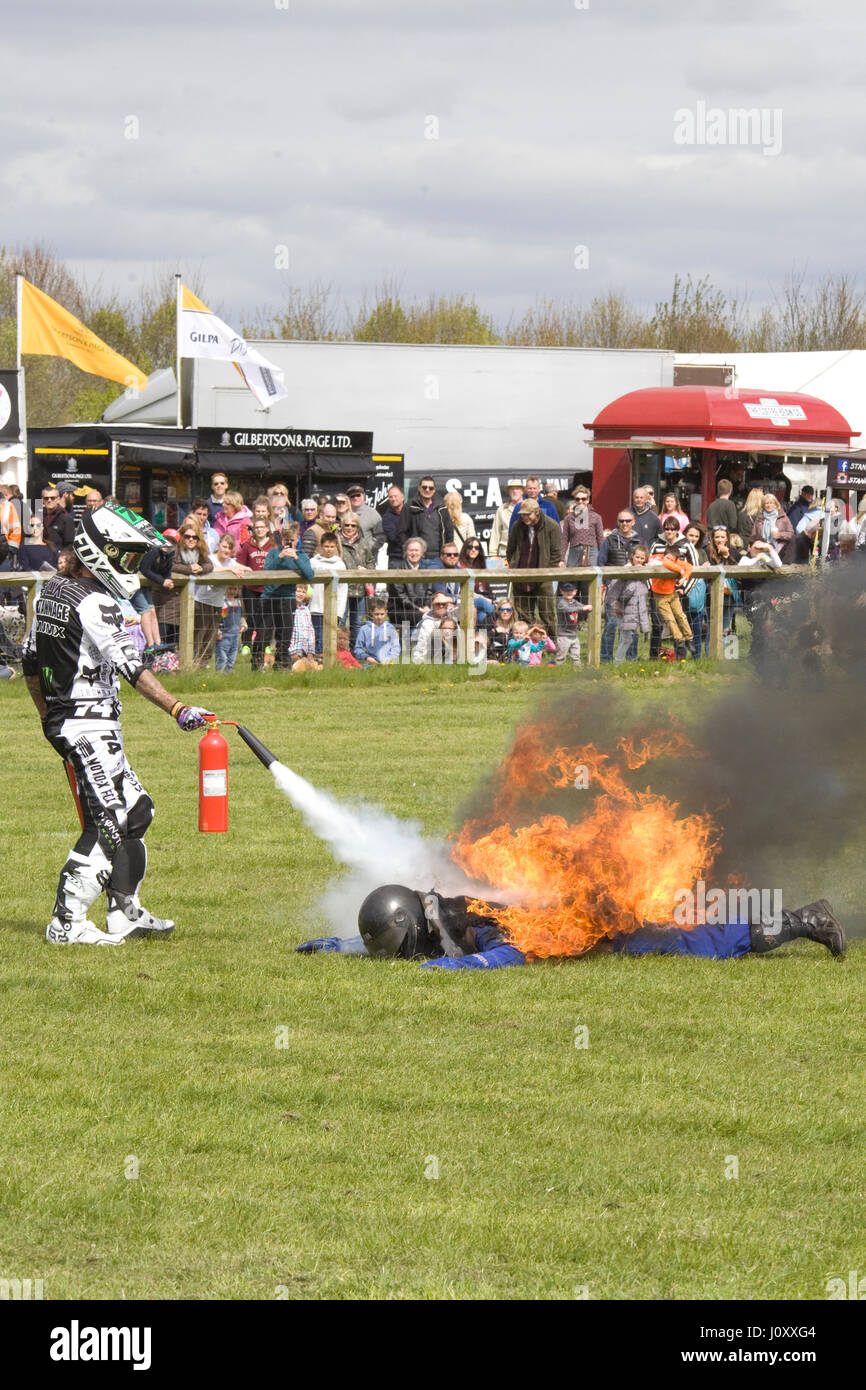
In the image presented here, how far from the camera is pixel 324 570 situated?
19875mm

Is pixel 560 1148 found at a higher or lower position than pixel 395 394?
lower

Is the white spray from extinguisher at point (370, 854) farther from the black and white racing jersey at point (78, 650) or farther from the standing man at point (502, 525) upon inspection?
the standing man at point (502, 525)

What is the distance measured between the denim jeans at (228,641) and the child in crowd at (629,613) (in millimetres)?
4863

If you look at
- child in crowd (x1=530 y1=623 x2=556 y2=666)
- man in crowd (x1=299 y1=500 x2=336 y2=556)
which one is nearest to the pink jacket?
man in crowd (x1=299 y1=500 x2=336 y2=556)

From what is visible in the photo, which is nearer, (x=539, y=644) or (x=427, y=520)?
(x=539, y=644)

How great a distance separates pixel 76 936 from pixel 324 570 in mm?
10917

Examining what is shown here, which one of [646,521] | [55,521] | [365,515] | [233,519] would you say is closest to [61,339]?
[55,521]

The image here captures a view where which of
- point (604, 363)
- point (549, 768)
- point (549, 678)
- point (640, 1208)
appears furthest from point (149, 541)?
point (604, 363)

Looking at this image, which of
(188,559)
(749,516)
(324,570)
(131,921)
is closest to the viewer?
(131,921)

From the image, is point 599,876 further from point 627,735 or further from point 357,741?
point 357,741

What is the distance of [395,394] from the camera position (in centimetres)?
2955

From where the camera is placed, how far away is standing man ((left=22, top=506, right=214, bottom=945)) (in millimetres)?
9039

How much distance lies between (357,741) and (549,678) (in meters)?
4.61

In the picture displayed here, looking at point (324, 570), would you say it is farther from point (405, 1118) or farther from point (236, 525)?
point (405, 1118)
